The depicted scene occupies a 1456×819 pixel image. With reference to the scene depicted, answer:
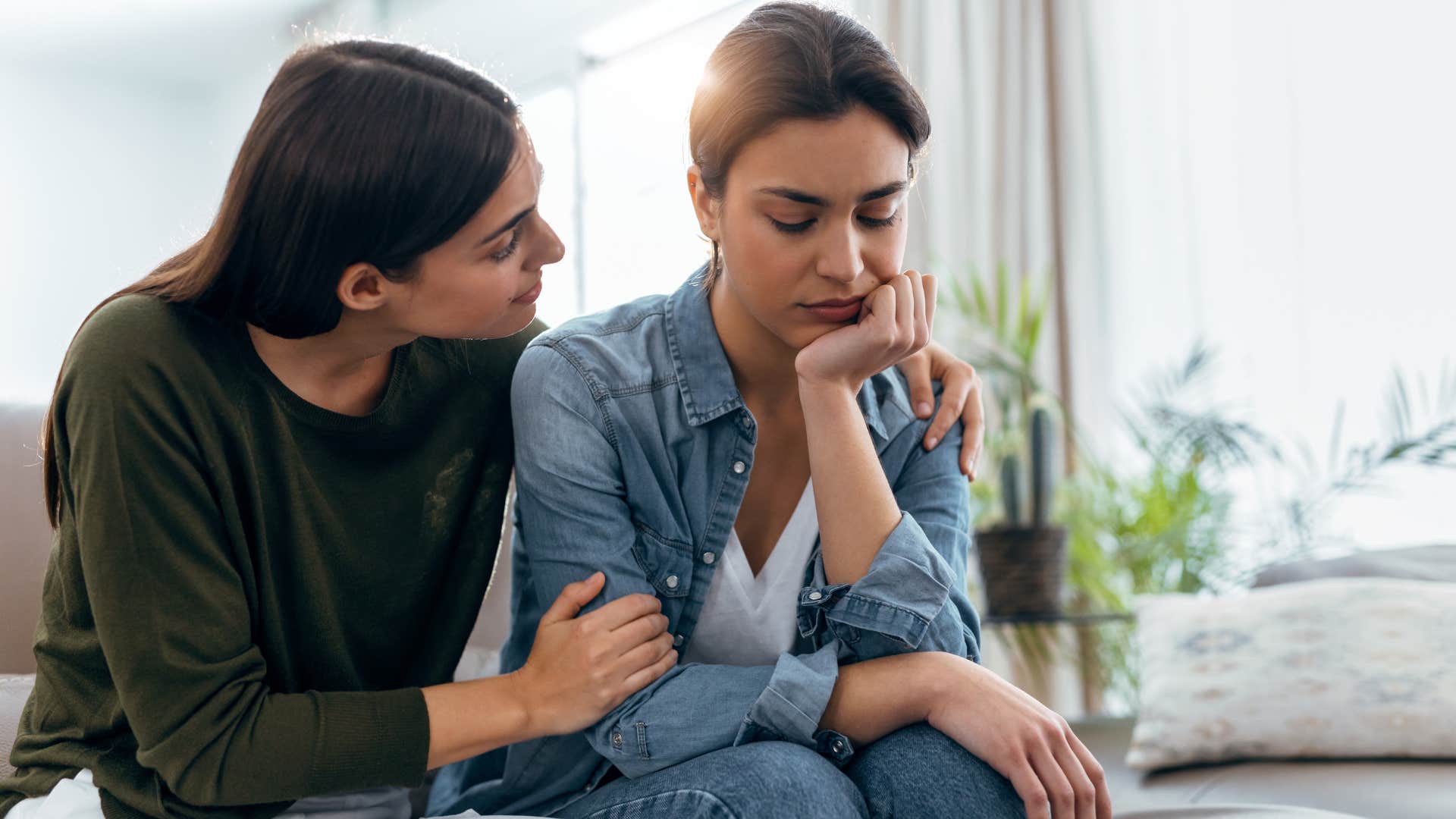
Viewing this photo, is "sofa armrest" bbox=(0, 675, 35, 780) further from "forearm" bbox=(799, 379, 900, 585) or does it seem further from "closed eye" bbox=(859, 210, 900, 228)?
"closed eye" bbox=(859, 210, 900, 228)

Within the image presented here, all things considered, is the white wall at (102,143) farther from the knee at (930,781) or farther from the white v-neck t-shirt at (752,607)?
the knee at (930,781)

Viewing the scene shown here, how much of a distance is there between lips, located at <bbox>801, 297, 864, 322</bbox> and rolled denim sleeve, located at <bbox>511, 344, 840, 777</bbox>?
233mm

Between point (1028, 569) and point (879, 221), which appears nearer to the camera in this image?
point (879, 221)

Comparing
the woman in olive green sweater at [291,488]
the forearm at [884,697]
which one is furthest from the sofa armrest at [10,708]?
the forearm at [884,697]

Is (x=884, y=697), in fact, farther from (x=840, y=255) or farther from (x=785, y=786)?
(x=840, y=255)

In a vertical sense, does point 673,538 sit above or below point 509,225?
below

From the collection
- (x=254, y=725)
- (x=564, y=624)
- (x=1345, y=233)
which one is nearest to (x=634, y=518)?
(x=564, y=624)

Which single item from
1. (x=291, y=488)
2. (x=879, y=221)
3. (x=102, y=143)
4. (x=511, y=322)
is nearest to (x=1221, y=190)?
(x=879, y=221)

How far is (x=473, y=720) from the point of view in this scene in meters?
1.05

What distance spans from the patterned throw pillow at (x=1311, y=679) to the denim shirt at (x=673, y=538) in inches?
24.7

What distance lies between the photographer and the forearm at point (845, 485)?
116 centimetres

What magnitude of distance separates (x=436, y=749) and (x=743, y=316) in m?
0.55

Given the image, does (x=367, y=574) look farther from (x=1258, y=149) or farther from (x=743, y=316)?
(x=1258, y=149)

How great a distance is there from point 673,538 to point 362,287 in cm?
Result: 38
